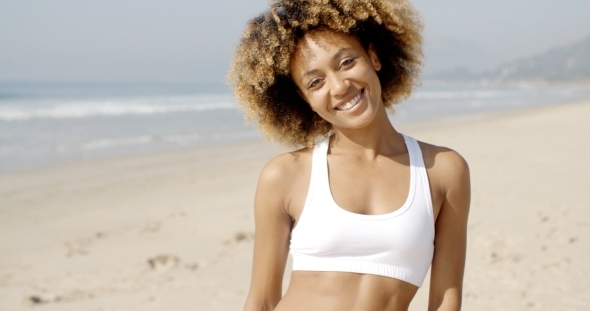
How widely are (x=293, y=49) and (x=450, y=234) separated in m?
0.74

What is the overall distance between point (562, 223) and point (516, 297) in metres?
1.98

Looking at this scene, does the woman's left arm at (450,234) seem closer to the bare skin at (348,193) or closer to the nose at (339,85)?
the bare skin at (348,193)

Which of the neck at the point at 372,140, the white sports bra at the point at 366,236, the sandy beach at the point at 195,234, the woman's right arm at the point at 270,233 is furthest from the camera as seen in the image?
the sandy beach at the point at 195,234

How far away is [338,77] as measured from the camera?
6.35 ft

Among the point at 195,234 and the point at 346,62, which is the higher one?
the point at 346,62

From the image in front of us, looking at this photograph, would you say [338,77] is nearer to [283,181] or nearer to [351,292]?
[283,181]

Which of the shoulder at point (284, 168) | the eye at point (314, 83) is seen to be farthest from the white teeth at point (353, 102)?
the shoulder at point (284, 168)

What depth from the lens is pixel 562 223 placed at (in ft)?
20.7

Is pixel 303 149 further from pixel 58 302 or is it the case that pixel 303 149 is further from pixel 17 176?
pixel 17 176

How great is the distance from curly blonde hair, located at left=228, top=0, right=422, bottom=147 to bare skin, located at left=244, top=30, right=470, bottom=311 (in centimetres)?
5

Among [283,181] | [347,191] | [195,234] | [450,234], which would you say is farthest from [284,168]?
[195,234]

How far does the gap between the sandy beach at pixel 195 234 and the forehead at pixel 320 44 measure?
1.41 metres

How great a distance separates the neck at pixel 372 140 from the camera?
6.80 feet

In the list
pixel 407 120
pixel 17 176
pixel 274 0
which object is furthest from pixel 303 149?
pixel 407 120
